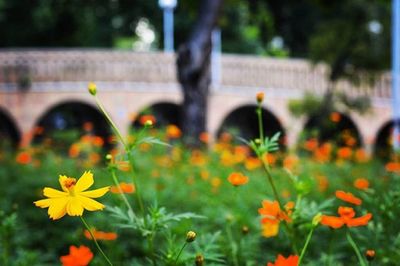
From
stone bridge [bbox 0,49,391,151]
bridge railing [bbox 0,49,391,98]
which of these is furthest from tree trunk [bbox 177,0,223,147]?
bridge railing [bbox 0,49,391,98]

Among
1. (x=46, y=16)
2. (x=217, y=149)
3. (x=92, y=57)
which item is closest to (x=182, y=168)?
(x=217, y=149)

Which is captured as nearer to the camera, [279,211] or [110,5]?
[279,211]

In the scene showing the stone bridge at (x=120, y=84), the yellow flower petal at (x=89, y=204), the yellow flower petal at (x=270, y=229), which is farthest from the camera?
the stone bridge at (x=120, y=84)

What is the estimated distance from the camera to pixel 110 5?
23.3 m

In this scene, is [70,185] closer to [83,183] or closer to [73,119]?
[83,183]

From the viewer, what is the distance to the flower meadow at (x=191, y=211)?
1133 millimetres

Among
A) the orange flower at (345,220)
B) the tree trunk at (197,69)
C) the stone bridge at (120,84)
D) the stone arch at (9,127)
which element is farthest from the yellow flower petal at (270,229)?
the stone arch at (9,127)

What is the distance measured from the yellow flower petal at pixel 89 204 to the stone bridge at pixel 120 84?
15634 mm

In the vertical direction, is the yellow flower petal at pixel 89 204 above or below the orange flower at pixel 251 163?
above

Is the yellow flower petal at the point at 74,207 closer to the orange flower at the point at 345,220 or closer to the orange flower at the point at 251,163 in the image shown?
the orange flower at the point at 345,220

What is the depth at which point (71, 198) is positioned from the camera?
0.89 m

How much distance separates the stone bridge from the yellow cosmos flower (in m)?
15.6

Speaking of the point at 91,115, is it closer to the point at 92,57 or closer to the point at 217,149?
the point at 92,57

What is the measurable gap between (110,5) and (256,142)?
2297cm
